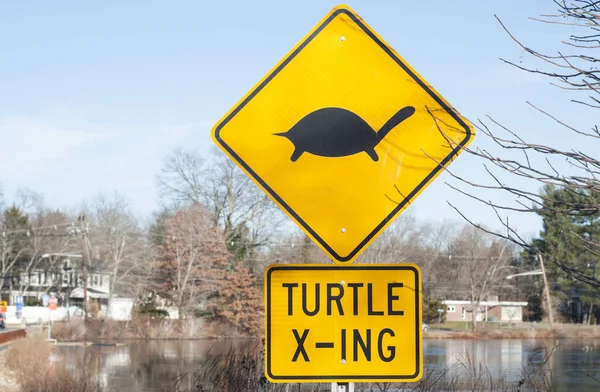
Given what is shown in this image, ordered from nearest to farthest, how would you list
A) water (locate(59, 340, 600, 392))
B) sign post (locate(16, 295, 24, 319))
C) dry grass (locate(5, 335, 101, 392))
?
dry grass (locate(5, 335, 101, 392)) → water (locate(59, 340, 600, 392)) → sign post (locate(16, 295, 24, 319))

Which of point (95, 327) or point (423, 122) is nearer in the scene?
point (423, 122)

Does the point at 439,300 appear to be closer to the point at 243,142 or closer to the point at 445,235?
the point at 445,235

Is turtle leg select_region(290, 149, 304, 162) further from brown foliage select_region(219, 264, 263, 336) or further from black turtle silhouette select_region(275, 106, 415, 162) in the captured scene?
brown foliage select_region(219, 264, 263, 336)

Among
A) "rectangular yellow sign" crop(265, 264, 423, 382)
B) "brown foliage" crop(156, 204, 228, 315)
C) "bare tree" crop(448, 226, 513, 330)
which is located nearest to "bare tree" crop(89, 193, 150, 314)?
"brown foliage" crop(156, 204, 228, 315)

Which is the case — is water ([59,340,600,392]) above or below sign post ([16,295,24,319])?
below

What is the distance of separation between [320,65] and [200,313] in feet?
182

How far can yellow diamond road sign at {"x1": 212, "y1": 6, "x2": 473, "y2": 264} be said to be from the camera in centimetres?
274

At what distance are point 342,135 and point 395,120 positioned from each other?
19 cm

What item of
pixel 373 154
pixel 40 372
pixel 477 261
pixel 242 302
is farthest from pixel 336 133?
pixel 477 261

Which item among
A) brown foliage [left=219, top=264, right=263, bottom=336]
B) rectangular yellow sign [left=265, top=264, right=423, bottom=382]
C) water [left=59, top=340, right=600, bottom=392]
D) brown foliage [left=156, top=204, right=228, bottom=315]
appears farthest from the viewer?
brown foliage [left=156, top=204, right=228, bottom=315]

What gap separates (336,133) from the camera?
9.10 ft

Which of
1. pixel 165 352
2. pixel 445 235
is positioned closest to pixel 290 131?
pixel 165 352

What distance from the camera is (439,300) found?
243ft

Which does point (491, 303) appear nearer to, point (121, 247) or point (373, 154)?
point (121, 247)
